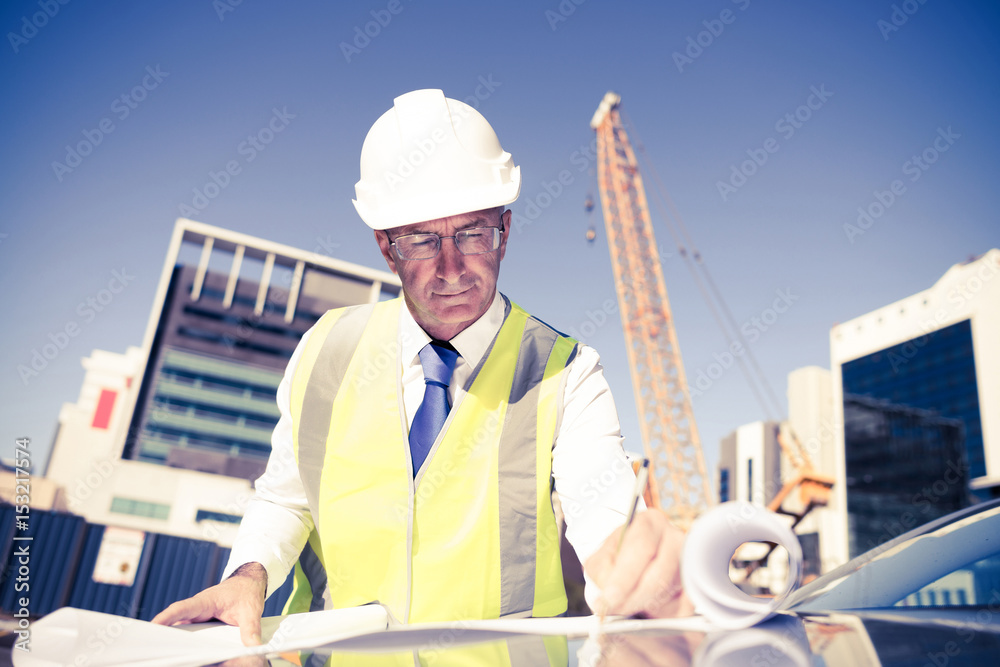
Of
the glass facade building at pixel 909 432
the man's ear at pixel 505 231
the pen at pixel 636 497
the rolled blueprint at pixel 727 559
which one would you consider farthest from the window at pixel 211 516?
the rolled blueprint at pixel 727 559

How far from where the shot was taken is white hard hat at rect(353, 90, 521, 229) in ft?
4.11

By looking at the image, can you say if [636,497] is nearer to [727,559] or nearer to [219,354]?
[727,559]

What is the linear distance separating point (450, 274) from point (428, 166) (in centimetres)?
23

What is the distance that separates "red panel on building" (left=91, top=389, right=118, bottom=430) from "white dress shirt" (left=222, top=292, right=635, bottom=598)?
183 ft

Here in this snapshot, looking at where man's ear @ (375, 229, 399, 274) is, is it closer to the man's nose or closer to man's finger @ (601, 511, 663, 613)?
the man's nose

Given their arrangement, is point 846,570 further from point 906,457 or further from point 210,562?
point 906,457

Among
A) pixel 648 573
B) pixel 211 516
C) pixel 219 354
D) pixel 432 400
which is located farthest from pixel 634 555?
pixel 219 354

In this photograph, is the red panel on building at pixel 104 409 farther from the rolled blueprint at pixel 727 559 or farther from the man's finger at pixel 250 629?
the rolled blueprint at pixel 727 559

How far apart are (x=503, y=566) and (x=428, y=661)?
564 millimetres

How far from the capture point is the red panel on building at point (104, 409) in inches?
1902

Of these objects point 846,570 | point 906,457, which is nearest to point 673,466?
point 906,457

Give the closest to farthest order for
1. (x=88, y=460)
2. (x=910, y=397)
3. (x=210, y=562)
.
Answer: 1. (x=210, y=562)
2. (x=910, y=397)
3. (x=88, y=460)

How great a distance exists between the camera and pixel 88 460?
45.0 metres

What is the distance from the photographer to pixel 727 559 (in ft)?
2.40
